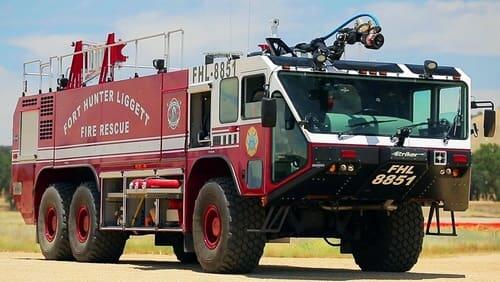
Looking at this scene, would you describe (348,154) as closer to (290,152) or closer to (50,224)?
(290,152)

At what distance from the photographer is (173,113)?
2033cm

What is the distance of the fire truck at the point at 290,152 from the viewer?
17.6 metres

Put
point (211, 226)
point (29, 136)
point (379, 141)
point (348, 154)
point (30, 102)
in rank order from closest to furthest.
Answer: point (348, 154) → point (379, 141) → point (211, 226) → point (29, 136) → point (30, 102)

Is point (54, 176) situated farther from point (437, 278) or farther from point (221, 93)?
point (437, 278)

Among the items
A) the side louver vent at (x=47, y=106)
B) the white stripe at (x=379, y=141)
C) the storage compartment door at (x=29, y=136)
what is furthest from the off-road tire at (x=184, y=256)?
the white stripe at (x=379, y=141)

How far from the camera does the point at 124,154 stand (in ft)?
72.0

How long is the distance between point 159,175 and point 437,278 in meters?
4.89

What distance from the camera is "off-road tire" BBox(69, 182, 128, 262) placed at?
73.9ft

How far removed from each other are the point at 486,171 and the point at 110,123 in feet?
332

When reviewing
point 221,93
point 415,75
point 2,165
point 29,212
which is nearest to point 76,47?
point 29,212

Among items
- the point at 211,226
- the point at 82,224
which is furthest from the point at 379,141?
the point at 82,224

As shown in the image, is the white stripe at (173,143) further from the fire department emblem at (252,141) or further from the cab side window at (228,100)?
the fire department emblem at (252,141)

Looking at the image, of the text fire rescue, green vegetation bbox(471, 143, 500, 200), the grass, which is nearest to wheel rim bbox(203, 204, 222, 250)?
the text fire rescue

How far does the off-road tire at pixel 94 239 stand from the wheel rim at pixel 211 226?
3809 mm
